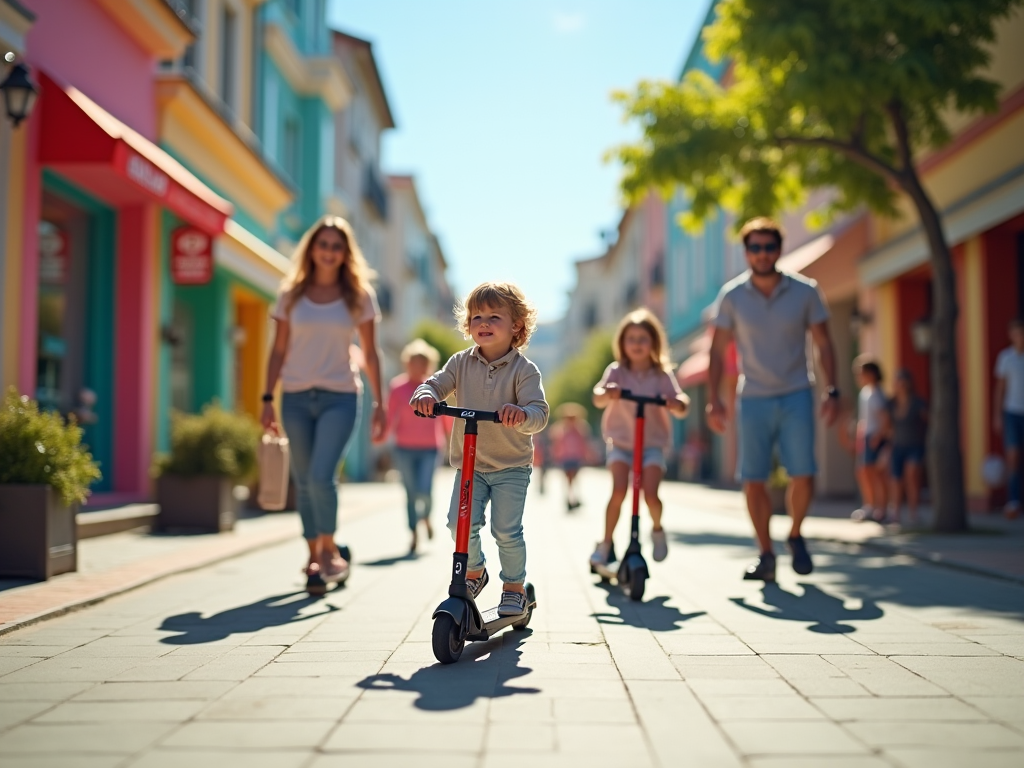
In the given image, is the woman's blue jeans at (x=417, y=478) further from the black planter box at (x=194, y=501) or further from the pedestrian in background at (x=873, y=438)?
the pedestrian in background at (x=873, y=438)

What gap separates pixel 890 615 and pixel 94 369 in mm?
9127

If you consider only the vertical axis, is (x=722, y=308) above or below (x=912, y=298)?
below

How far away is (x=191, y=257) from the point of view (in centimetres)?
1333

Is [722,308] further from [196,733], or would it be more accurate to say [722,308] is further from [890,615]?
[196,733]

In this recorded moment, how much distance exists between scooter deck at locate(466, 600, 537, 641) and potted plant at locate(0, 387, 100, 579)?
2964mm

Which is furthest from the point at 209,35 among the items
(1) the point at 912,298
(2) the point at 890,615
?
(2) the point at 890,615

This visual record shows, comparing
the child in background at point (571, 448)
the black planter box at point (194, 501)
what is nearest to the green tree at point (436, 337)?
the child in background at point (571, 448)

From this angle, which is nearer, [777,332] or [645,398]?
[645,398]

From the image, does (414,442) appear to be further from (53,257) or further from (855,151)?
(855,151)

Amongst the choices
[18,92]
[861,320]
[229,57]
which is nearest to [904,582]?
[18,92]

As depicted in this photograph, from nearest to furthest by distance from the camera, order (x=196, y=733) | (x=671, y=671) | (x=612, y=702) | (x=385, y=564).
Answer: (x=196, y=733) → (x=612, y=702) → (x=671, y=671) → (x=385, y=564)

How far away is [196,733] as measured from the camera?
3266 mm

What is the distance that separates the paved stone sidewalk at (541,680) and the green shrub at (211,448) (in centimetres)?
388

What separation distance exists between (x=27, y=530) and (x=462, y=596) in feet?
10.8
